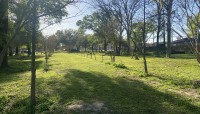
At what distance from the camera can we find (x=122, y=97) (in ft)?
31.3

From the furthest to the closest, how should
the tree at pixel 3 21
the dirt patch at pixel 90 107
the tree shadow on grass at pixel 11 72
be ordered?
the tree shadow on grass at pixel 11 72
the tree at pixel 3 21
the dirt patch at pixel 90 107

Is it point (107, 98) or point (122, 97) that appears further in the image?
point (122, 97)

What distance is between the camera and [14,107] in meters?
9.04

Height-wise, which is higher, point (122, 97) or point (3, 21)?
point (3, 21)

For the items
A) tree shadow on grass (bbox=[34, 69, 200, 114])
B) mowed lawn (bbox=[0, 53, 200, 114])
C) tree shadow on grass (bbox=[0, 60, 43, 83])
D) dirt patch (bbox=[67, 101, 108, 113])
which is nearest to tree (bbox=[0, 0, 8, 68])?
tree shadow on grass (bbox=[0, 60, 43, 83])

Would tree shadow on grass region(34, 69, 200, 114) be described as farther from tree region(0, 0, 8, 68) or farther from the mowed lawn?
tree region(0, 0, 8, 68)

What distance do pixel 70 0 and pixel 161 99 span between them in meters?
4.43

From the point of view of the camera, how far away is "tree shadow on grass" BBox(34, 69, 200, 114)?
799 cm

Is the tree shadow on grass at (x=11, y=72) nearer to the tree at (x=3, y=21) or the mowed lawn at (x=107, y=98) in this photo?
the tree at (x=3, y=21)

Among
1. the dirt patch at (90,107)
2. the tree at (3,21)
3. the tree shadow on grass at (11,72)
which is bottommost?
the dirt patch at (90,107)

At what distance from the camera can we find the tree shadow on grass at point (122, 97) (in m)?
7.99

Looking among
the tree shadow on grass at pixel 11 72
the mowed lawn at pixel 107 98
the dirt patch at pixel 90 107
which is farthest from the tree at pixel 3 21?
the dirt patch at pixel 90 107

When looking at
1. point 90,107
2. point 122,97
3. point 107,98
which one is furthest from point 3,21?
point 90,107

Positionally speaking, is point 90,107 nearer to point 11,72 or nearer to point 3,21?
point 3,21
